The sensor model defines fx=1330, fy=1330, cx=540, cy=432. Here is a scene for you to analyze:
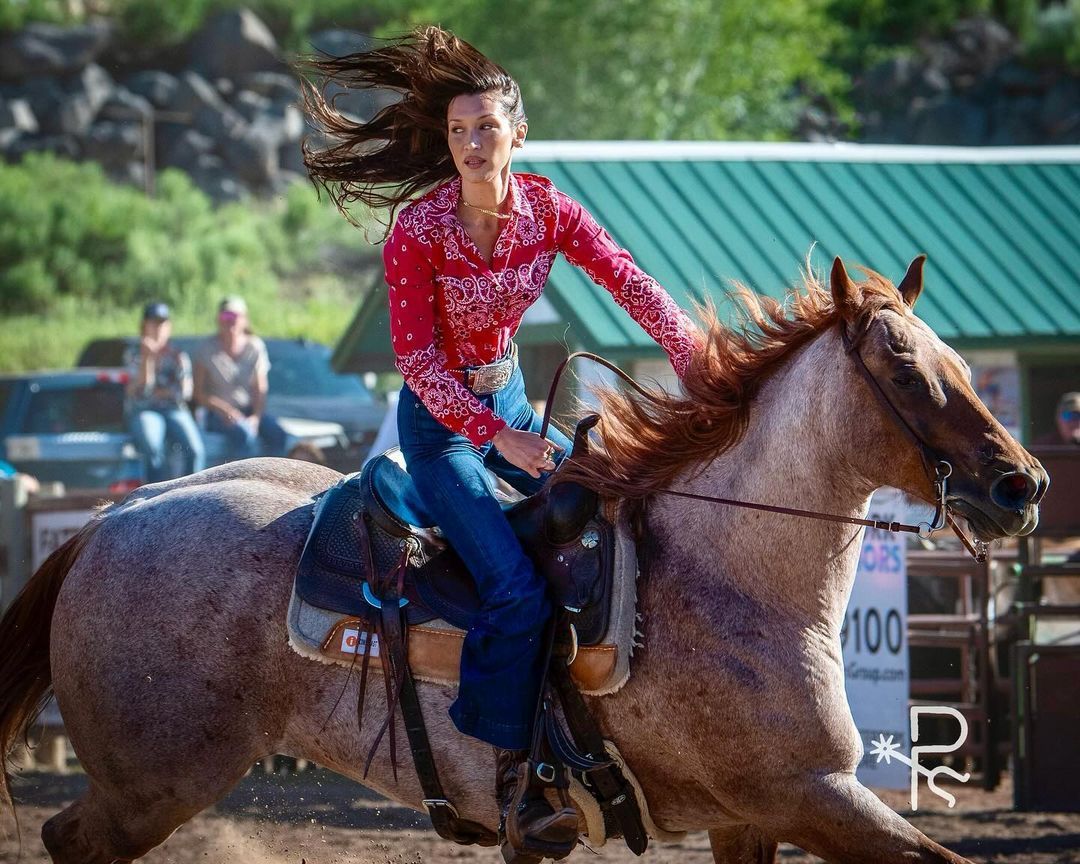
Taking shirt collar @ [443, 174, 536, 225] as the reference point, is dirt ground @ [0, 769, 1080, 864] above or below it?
below

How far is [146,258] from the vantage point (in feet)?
97.1

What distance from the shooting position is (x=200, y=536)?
4266 millimetres

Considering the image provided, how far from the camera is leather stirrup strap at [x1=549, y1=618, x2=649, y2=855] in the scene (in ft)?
12.8

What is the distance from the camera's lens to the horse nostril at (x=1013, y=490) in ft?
11.1

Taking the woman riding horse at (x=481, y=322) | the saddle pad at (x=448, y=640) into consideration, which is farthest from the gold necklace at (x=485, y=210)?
the saddle pad at (x=448, y=640)

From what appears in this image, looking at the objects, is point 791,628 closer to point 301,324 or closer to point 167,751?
point 167,751

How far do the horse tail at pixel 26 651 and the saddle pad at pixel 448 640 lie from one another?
3.43ft

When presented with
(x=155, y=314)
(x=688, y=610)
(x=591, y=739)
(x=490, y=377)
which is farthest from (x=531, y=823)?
(x=155, y=314)

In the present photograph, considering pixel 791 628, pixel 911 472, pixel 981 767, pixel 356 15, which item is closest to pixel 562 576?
pixel 791 628

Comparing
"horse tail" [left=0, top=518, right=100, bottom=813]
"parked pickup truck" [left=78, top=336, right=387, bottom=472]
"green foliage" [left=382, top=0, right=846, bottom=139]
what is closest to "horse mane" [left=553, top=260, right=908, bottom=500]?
"horse tail" [left=0, top=518, right=100, bottom=813]

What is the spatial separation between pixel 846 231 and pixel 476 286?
19.9ft

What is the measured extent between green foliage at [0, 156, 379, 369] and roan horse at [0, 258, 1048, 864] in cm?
2270

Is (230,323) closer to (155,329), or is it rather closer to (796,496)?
(155,329)

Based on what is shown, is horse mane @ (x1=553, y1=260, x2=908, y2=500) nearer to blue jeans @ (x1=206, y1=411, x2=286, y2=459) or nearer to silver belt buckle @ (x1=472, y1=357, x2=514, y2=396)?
silver belt buckle @ (x1=472, y1=357, x2=514, y2=396)
